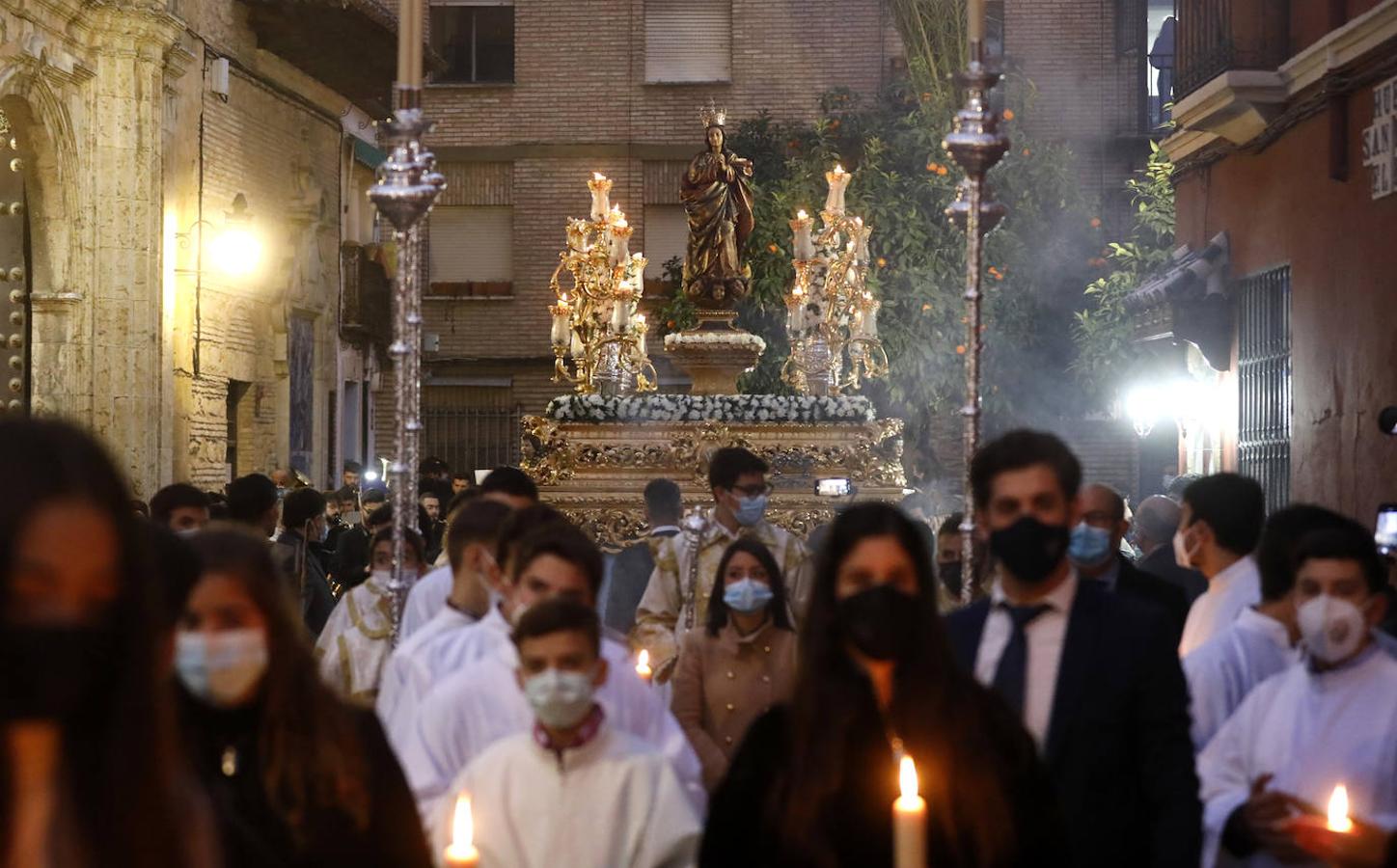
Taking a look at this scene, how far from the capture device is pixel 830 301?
1609 centimetres

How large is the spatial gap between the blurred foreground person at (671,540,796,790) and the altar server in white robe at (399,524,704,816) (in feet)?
3.38

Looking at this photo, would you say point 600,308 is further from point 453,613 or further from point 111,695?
point 111,695

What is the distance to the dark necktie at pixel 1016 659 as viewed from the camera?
4.35 m

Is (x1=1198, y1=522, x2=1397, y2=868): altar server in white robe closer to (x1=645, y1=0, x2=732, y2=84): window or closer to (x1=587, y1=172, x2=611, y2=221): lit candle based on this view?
(x1=587, y1=172, x2=611, y2=221): lit candle

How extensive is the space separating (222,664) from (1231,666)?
2.85 m

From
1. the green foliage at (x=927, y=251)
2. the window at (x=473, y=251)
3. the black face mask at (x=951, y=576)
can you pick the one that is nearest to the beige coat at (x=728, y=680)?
the black face mask at (x=951, y=576)

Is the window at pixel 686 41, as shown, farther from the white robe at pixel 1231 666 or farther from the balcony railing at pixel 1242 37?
the white robe at pixel 1231 666

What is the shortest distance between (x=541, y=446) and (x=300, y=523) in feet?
19.0

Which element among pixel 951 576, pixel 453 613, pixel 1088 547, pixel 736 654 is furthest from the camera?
pixel 951 576

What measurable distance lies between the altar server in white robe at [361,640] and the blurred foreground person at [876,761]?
3.59 meters

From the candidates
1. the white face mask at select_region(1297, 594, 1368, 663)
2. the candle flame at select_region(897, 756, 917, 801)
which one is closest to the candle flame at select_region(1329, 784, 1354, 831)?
the white face mask at select_region(1297, 594, 1368, 663)

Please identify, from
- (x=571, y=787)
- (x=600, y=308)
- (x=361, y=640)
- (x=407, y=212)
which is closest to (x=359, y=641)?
(x=361, y=640)

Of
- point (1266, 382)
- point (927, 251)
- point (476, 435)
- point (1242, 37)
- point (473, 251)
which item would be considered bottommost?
point (476, 435)

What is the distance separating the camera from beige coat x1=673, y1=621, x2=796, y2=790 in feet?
20.9
